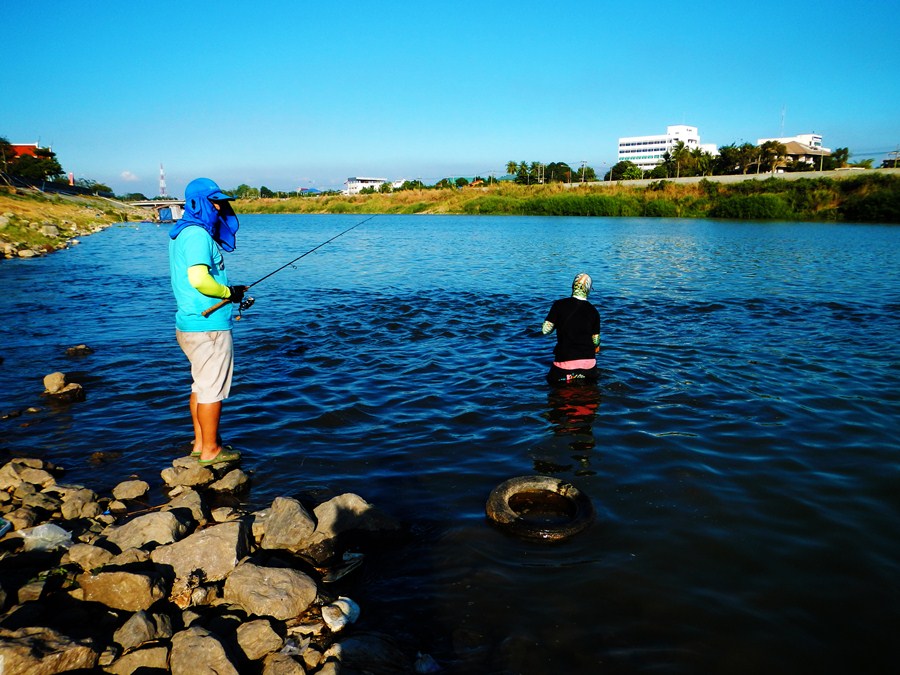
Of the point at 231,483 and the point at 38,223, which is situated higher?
the point at 38,223

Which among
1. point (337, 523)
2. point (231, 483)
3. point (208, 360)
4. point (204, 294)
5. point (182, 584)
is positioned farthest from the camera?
point (231, 483)

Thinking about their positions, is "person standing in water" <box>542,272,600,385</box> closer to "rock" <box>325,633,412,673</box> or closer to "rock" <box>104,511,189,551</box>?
"rock" <box>325,633,412,673</box>

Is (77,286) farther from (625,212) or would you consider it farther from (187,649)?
(625,212)

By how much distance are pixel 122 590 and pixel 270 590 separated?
113cm

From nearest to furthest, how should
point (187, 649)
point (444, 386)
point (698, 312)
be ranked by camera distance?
point (187, 649)
point (444, 386)
point (698, 312)

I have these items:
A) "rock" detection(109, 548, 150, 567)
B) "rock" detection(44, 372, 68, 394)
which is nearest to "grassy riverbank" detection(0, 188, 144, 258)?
"rock" detection(44, 372, 68, 394)

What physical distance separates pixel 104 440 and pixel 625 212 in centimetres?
7072

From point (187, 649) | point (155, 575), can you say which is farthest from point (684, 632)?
point (155, 575)

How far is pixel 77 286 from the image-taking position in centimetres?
2134

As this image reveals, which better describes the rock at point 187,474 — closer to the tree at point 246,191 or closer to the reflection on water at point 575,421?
the reflection on water at point 575,421

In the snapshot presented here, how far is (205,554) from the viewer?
4832 mm

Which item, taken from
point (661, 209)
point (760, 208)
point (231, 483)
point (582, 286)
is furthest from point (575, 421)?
point (661, 209)

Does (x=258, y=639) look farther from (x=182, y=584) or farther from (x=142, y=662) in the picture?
(x=182, y=584)

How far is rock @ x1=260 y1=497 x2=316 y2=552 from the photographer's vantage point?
5.22 m
